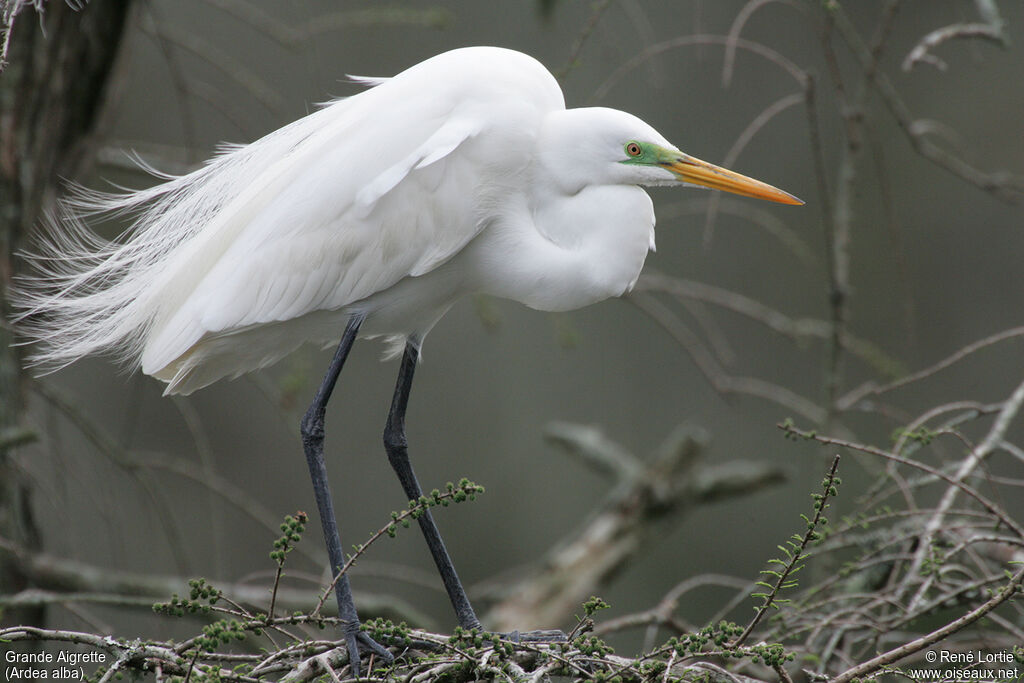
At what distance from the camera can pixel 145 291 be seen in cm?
170

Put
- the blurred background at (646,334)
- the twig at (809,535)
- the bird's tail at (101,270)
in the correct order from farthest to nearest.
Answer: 1. the blurred background at (646,334)
2. the bird's tail at (101,270)
3. the twig at (809,535)

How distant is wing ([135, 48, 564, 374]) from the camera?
1570mm

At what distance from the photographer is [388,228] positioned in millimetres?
1571

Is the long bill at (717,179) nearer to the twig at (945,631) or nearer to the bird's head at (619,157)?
the bird's head at (619,157)

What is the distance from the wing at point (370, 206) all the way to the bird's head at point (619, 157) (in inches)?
2.3

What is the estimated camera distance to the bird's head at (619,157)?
158cm

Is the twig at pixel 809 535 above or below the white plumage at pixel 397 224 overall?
below

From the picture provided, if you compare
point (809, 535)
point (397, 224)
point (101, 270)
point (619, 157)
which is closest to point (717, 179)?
point (619, 157)

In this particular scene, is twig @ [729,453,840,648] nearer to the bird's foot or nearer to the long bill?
the bird's foot

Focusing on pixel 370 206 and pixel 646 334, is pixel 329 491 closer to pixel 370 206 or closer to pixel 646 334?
pixel 370 206

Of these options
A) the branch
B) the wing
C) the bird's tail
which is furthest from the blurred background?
the wing

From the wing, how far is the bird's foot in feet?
1.58

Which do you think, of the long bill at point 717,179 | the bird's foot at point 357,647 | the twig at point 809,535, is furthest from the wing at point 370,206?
the twig at point 809,535

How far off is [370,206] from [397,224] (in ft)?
0.15
